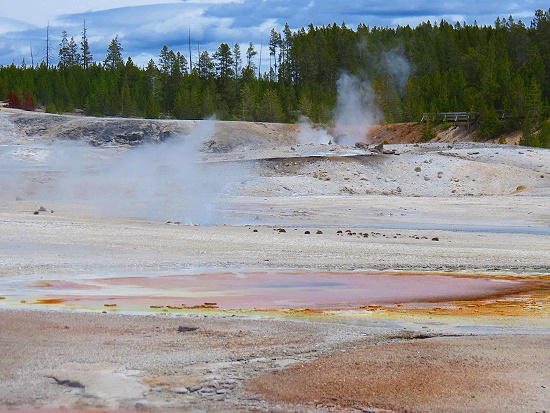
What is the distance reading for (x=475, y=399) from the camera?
7.70 metres

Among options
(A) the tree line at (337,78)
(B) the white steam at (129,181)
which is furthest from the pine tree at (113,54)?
(B) the white steam at (129,181)

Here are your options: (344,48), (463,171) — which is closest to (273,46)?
(344,48)

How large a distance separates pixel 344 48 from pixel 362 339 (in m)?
87.6

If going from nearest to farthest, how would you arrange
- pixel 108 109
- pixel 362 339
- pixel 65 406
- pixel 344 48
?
pixel 65 406, pixel 362 339, pixel 108 109, pixel 344 48

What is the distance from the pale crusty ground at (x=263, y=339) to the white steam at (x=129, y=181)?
5948 mm

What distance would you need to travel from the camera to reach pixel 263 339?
32.3ft

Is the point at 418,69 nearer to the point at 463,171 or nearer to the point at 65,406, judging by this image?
the point at 463,171


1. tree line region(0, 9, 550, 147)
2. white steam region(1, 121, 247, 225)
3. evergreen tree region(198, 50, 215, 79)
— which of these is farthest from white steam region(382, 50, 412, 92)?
white steam region(1, 121, 247, 225)

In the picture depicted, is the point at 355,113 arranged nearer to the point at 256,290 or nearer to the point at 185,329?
the point at 256,290

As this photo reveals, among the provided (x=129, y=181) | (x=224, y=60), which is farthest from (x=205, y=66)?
(x=129, y=181)

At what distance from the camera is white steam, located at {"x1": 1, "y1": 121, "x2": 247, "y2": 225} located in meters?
29.3

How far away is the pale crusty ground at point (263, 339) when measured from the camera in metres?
7.79

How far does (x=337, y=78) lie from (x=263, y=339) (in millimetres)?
Result: 85295

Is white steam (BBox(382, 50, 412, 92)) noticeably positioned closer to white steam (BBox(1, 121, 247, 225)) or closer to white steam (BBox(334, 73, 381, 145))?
white steam (BBox(334, 73, 381, 145))
